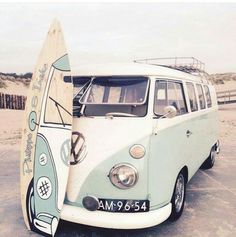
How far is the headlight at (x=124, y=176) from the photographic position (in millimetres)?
3473

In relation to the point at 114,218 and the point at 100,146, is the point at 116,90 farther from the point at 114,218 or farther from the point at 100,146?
the point at 114,218

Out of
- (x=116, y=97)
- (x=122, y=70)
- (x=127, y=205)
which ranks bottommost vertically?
(x=127, y=205)

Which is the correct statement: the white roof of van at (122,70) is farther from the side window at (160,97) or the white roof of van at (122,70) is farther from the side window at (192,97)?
the side window at (192,97)

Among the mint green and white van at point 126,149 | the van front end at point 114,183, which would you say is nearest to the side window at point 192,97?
the mint green and white van at point 126,149

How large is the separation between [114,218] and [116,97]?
1579 millimetres

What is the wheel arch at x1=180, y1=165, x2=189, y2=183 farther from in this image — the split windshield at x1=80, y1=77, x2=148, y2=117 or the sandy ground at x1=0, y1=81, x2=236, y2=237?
the split windshield at x1=80, y1=77, x2=148, y2=117

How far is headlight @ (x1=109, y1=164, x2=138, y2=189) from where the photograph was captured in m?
3.47

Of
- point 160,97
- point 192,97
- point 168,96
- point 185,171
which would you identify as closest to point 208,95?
point 192,97

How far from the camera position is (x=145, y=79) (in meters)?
4.05

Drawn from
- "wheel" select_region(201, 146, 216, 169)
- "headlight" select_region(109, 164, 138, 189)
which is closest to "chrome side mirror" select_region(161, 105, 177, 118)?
"headlight" select_region(109, 164, 138, 189)

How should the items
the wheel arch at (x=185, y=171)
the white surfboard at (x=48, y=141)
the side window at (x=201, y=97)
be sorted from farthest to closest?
→ the side window at (x=201, y=97)
the wheel arch at (x=185, y=171)
the white surfboard at (x=48, y=141)

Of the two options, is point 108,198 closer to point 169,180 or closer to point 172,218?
point 169,180

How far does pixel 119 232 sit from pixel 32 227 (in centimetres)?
109

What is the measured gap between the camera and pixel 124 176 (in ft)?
11.4
